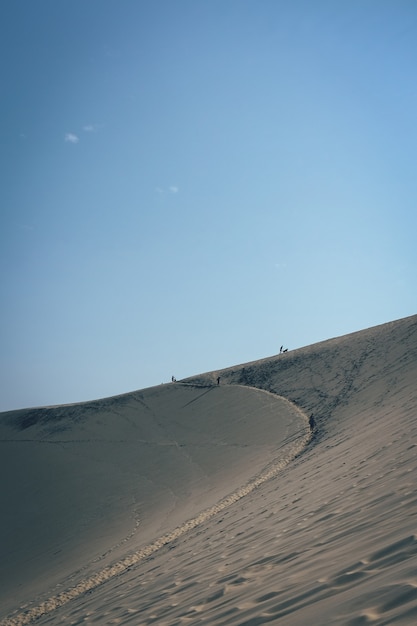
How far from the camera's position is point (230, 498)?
11.6m

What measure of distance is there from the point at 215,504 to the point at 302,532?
6.23 metres

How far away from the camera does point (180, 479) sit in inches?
618

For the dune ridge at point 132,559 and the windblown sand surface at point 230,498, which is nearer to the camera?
the windblown sand surface at point 230,498

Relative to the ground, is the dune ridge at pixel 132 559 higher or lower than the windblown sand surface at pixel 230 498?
lower

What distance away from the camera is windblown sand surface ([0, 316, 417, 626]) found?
4.07 meters

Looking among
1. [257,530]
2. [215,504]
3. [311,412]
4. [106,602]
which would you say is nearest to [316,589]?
[257,530]

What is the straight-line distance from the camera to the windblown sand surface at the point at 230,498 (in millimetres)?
4074

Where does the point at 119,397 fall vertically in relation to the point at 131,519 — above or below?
above

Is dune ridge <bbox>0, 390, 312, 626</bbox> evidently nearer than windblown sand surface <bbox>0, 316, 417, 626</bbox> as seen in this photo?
No

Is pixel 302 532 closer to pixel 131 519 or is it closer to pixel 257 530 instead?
pixel 257 530

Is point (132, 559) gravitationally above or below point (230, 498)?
below

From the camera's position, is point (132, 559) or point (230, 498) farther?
point (230, 498)

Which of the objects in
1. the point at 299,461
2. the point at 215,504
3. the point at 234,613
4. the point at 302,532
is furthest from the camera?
the point at 299,461

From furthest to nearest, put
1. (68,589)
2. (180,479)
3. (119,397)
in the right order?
1. (119,397)
2. (180,479)
3. (68,589)
